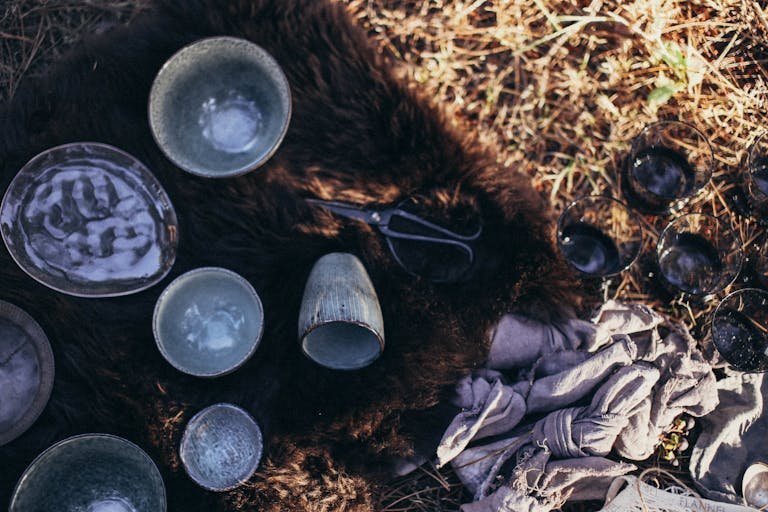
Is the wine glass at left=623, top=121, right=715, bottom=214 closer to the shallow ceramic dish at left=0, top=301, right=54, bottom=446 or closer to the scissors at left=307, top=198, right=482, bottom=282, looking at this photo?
the scissors at left=307, top=198, right=482, bottom=282

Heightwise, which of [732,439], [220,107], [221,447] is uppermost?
[220,107]

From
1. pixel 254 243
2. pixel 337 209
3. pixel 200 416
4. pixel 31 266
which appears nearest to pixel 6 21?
pixel 31 266

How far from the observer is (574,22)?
7.27ft

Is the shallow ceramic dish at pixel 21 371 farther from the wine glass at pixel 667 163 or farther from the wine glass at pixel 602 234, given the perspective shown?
the wine glass at pixel 667 163

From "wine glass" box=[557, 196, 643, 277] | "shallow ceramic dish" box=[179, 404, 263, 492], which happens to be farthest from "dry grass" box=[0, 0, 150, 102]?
"wine glass" box=[557, 196, 643, 277]

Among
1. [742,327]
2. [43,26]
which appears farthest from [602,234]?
[43,26]

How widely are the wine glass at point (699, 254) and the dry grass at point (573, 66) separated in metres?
0.13

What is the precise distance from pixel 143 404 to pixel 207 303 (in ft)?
1.10

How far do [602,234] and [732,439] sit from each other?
2.39 ft

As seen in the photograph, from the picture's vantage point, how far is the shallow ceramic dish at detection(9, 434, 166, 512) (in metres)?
1.67

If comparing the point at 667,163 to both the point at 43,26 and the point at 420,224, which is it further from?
the point at 43,26

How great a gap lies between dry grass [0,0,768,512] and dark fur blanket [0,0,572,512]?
1.07 ft

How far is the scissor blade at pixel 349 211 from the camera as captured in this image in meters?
1.86

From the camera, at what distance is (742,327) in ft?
6.49
